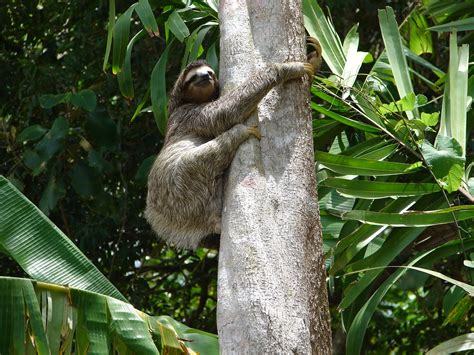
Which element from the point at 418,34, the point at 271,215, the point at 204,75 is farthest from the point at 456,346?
the point at 418,34

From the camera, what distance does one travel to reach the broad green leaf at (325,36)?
570 cm

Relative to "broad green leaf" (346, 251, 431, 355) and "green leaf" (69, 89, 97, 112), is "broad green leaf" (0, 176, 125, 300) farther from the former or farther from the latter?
"green leaf" (69, 89, 97, 112)

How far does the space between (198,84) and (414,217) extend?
71.4 inches

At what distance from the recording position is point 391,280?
16.5ft

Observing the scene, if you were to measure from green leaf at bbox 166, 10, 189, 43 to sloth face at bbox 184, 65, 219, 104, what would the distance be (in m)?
0.24

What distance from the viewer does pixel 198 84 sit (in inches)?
229

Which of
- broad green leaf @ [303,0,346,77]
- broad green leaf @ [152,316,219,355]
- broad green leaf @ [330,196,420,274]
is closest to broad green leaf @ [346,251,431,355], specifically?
broad green leaf @ [330,196,420,274]

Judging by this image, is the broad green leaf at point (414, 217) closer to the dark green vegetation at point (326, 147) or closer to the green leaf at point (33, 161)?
the dark green vegetation at point (326, 147)

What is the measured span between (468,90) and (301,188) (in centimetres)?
233

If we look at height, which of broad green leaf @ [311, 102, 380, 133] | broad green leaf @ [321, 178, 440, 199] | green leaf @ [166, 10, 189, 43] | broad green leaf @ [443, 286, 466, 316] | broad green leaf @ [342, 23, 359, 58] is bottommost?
broad green leaf @ [443, 286, 466, 316]

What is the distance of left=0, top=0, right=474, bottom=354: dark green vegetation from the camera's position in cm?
516

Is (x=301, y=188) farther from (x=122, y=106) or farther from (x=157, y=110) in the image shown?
(x=122, y=106)

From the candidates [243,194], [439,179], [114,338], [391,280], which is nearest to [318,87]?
[439,179]

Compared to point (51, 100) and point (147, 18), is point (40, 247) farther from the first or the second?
point (51, 100)
